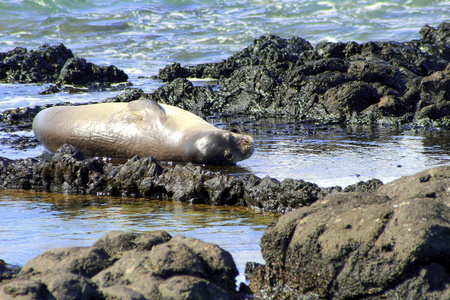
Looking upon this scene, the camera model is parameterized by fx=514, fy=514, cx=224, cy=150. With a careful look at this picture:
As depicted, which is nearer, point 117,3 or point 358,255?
point 358,255

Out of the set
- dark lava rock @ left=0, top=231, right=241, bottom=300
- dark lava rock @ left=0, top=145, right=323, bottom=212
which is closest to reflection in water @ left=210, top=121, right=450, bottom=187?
dark lava rock @ left=0, top=145, right=323, bottom=212

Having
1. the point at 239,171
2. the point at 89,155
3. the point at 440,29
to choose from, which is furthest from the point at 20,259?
the point at 440,29

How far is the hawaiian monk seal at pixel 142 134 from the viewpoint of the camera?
6852 mm

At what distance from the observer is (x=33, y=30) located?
2628 centimetres

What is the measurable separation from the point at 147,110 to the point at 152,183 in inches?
93.6

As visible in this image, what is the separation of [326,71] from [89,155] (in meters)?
5.45

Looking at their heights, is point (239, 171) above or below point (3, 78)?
below

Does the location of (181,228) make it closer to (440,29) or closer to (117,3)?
(440,29)

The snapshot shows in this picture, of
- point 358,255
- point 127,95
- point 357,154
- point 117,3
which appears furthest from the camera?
point 117,3

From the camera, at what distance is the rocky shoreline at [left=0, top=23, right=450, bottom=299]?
7.90 feet

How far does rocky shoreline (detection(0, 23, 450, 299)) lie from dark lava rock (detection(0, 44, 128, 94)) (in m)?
4.30

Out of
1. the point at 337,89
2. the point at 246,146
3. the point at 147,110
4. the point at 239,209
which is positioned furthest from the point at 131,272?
the point at 337,89

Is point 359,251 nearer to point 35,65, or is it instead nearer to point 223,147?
point 223,147

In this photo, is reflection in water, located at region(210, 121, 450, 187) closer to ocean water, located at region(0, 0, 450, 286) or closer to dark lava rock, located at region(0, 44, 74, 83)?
ocean water, located at region(0, 0, 450, 286)
